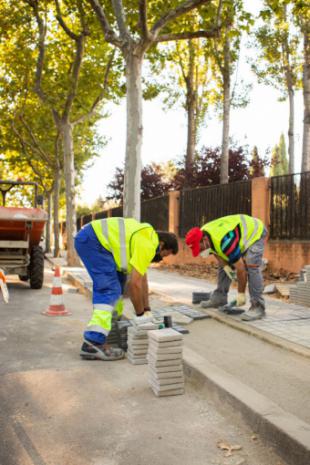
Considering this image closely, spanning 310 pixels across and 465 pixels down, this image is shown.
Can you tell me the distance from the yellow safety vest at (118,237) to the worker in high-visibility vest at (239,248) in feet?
4.57

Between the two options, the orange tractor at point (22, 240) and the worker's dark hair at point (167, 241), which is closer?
the worker's dark hair at point (167, 241)

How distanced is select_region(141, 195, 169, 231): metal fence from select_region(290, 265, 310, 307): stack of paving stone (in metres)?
11.2

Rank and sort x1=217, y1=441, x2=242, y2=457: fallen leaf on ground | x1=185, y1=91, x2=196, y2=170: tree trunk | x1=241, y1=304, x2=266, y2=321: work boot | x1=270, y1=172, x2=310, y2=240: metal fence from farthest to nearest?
x1=185, y1=91, x2=196, y2=170: tree trunk, x1=270, y1=172, x2=310, y2=240: metal fence, x1=241, y1=304, x2=266, y2=321: work boot, x1=217, y1=441, x2=242, y2=457: fallen leaf on ground

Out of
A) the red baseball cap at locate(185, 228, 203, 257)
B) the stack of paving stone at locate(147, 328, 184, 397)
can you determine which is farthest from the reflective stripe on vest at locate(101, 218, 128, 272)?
the red baseball cap at locate(185, 228, 203, 257)

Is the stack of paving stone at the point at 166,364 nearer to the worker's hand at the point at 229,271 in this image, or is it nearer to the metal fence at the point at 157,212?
the worker's hand at the point at 229,271

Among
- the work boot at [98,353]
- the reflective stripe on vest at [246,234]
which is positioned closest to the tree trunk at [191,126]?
the reflective stripe on vest at [246,234]

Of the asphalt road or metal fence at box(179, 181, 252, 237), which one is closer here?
the asphalt road

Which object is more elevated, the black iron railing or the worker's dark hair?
the black iron railing

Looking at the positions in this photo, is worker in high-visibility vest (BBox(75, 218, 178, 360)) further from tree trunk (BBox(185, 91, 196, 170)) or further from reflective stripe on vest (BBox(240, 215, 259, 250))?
tree trunk (BBox(185, 91, 196, 170))

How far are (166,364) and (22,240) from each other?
7.61 meters

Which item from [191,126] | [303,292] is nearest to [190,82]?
[191,126]

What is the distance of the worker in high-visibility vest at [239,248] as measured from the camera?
6.21 meters

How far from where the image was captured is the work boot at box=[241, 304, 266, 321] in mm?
6359

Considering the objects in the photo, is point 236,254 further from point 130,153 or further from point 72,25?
point 72,25
